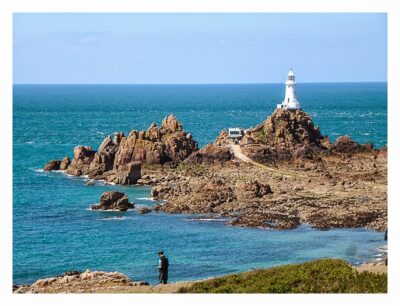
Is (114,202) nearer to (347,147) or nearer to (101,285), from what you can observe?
(101,285)

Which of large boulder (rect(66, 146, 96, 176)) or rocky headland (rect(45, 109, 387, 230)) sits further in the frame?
large boulder (rect(66, 146, 96, 176))

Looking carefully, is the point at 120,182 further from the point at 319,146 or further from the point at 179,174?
the point at 319,146

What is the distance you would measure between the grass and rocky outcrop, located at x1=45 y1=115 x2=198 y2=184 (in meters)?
31.9

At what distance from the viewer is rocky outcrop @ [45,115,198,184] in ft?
190

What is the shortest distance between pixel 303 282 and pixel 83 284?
7.65 m

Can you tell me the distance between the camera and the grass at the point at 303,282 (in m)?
22.1

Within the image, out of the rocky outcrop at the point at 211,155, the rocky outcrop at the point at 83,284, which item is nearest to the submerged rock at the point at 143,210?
the rocky outcrop at the point at 211,155

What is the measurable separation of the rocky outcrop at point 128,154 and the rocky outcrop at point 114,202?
350 inches

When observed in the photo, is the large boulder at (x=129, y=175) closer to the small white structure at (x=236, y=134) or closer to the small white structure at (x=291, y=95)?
the small white structure at (x=236, y=134)

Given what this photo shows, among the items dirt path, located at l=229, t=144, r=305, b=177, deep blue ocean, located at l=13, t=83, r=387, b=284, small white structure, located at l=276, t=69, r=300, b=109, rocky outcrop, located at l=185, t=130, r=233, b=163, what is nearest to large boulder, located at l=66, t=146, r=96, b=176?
deep blue ocean, located at l=13, t=83, r=387, b=284

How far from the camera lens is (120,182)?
54250 mm

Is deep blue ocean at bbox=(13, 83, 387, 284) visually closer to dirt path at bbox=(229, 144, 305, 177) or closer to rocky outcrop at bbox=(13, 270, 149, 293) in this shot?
rocky outcrop at bbox=(13, 270, 149, 293)

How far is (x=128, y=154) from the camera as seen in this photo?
191ft
